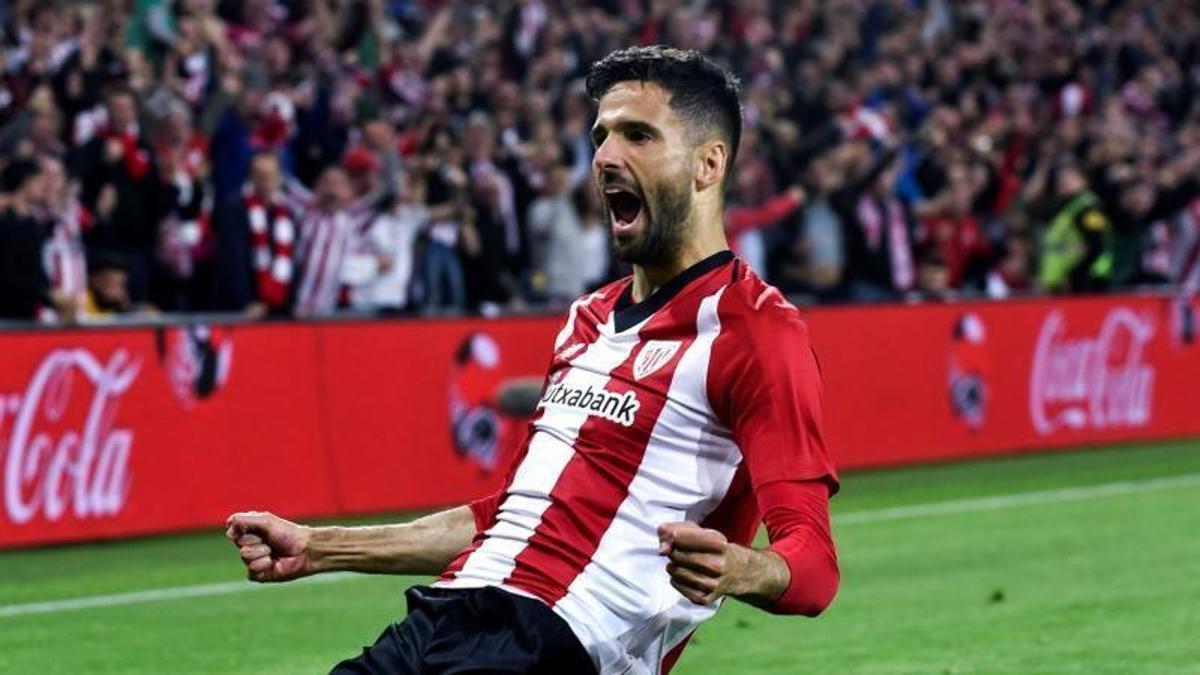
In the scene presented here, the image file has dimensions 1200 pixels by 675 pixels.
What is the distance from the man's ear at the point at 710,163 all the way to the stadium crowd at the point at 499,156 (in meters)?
10.2

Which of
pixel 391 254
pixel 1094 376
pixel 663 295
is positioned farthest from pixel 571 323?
pixel 1094 376

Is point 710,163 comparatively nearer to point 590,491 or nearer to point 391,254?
point 590,491

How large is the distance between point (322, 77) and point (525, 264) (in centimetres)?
234

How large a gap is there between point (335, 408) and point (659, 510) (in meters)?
11.2

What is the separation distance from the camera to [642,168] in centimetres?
463

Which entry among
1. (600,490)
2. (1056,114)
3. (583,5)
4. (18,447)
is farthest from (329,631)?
(1056,114)

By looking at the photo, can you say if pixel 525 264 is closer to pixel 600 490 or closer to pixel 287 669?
pixel 287 669

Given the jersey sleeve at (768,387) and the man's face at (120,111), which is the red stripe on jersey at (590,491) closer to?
the jersey sleeve at (768,387)

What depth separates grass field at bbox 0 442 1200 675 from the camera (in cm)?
977

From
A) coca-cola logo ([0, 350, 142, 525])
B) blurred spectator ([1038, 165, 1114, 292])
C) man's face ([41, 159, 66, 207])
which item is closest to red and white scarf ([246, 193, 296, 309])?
man's face ([41, 159, 66, 207])

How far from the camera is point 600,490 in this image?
15.4ft

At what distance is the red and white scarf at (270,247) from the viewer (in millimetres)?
16797

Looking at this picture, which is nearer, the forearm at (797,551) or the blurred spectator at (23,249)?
the forearm at (797,551)

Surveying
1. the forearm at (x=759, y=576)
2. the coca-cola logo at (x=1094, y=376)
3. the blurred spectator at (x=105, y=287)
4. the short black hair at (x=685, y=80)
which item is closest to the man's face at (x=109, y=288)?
the blurred spectator at (x=105, y=287)
